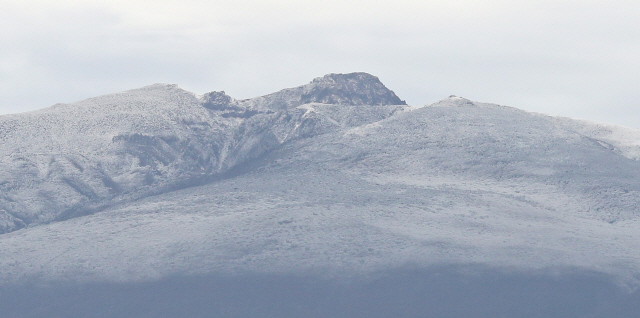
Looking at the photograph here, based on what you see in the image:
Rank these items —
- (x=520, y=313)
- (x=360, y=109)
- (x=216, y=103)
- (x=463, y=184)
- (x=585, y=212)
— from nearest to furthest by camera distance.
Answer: (x=520, y=313)
(x=585, y=212)
(x=463, y=184)
(x=360, y=109)
(x=216, y=103)

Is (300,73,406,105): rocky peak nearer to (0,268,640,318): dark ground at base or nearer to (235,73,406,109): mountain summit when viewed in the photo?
(235,73,406,109): mountain summit

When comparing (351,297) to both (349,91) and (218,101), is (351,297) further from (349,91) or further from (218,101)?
(218,101)

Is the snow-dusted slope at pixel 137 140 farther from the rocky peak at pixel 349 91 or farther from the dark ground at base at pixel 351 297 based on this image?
the dark ground at base at pixel 351 297

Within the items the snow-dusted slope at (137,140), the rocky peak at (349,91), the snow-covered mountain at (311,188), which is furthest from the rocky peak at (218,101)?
the rocky peak at (349,91)

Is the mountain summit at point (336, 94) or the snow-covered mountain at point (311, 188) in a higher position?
the mountain summit at point (336, 94)

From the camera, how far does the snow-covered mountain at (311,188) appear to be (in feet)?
307

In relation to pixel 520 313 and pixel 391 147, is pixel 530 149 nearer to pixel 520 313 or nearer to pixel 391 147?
pixel 391 147

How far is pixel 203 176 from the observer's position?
130 metres

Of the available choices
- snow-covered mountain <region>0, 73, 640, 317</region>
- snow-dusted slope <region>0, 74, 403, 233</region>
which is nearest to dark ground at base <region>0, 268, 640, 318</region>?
snow-covered mountain <region>0, 73, 640, 317</region>

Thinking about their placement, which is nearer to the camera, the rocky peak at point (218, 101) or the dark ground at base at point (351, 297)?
the dark ground at base at point (351, 297)

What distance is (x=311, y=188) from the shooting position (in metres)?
114

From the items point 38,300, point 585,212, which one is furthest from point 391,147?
point 38,300

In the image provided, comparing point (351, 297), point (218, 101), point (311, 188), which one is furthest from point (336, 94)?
point (351, 297)

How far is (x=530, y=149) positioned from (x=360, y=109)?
113 ft
